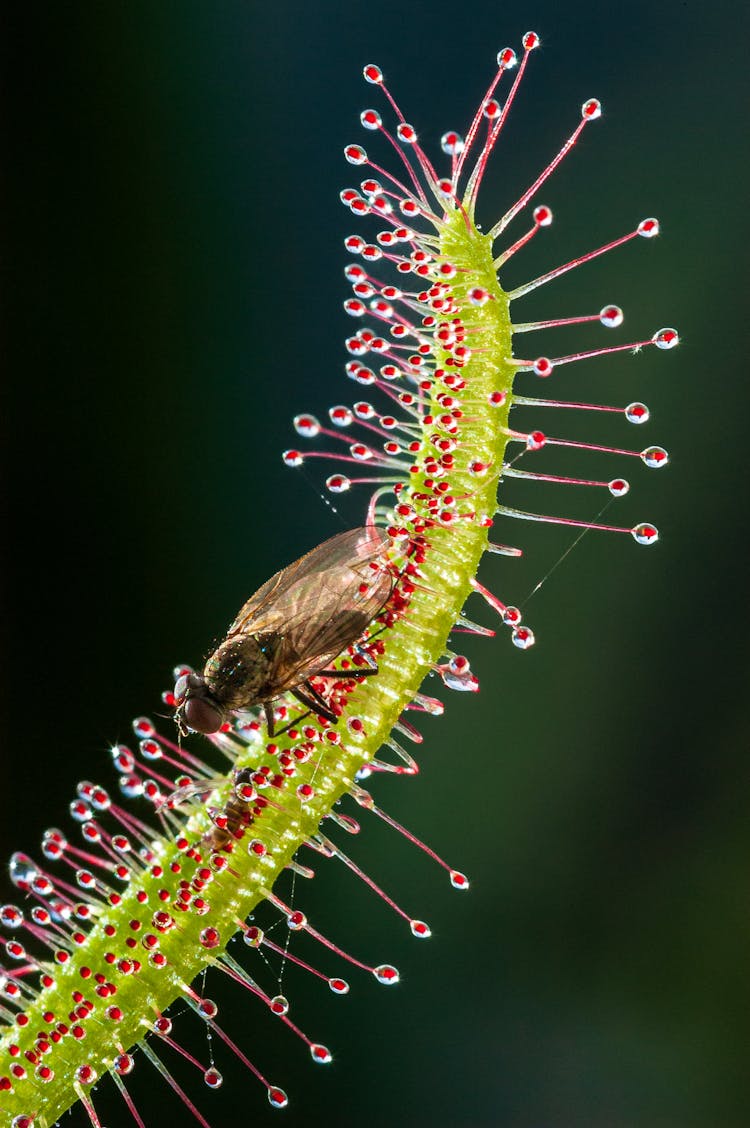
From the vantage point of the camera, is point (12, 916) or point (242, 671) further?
point (242, 671)

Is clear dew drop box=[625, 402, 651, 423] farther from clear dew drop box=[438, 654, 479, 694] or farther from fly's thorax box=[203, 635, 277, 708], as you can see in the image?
fly's thorax box=[203, 635, 277, 708]

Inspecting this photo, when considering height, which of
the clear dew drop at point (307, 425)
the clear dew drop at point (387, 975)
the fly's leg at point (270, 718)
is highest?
the clear dew drop at point (307, 425)

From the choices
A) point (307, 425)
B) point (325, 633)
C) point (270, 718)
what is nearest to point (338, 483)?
point (307, 425)

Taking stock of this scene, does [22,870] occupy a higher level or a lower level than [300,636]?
lower

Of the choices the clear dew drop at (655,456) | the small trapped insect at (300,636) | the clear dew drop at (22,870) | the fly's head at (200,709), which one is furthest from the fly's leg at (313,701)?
the clear dew drop at (655,456)

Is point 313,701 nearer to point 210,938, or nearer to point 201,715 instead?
point 201,715

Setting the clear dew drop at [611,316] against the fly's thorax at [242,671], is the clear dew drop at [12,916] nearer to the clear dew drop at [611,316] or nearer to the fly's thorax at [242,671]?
the fly's thorax at [242,671]

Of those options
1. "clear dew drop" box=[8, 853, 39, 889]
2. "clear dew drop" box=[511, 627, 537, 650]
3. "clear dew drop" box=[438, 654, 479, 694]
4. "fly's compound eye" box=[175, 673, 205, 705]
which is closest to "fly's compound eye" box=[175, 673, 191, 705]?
"fly's compound eye" box=[175, 673, 205, 705]

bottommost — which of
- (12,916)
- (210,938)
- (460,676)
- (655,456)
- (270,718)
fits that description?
(12,916)
